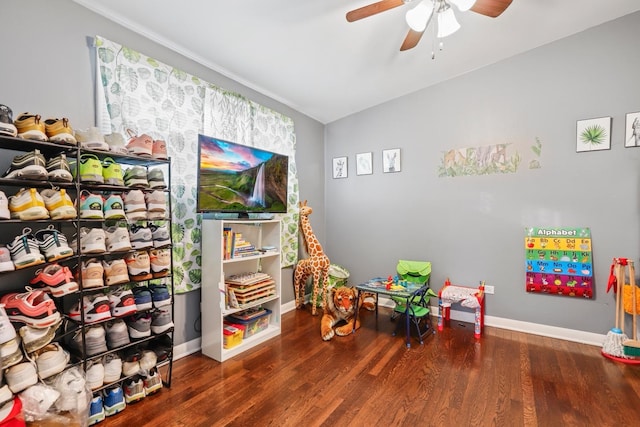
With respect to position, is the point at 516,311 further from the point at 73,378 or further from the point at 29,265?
the point at 29,265

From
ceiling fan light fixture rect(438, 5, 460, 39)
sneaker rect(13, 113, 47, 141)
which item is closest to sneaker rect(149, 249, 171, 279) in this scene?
sneaker rect(13, 113, 47, 141)

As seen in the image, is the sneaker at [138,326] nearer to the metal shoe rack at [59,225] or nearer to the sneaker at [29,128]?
the metal shoe rack at [59,225]

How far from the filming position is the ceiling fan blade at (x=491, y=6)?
181cm

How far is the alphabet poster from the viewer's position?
9.25 feet

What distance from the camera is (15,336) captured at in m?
1.41

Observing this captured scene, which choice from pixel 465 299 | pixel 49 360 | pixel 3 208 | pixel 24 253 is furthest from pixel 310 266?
pixel 3 208

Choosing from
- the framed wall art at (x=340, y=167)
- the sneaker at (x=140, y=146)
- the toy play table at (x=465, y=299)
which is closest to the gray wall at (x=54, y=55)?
the sneaker at (x=140, y=146)

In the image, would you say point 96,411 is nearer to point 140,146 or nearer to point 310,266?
point 140,146

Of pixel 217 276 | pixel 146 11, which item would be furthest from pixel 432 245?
pixel 146 11

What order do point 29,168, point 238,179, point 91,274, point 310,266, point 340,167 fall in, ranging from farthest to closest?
point 340,167, point 310,266, point 238,179, point 91,274, point 29,168

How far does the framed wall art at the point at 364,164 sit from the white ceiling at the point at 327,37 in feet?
2.71

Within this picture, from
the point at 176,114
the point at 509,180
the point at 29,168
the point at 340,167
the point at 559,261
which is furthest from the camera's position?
the point at 340,167

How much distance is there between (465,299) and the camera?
9.84ft

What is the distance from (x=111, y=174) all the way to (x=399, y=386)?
2.33m
